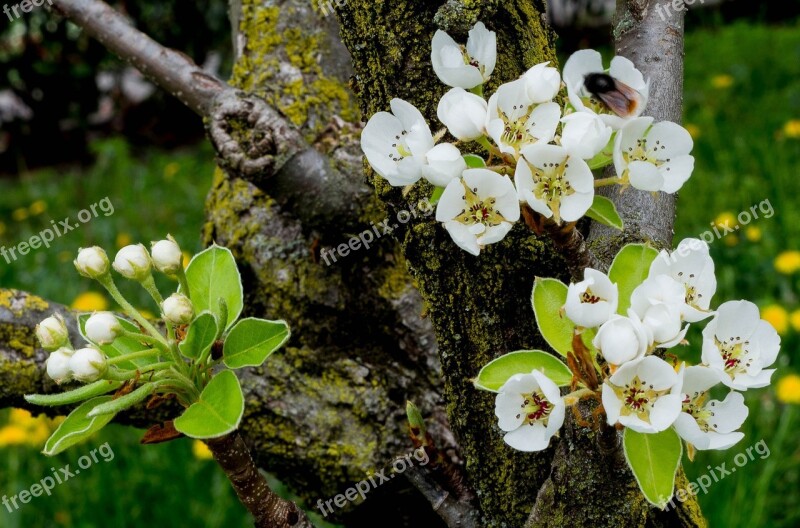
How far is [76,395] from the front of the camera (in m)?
0.91

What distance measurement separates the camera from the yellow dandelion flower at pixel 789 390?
235 centimetres

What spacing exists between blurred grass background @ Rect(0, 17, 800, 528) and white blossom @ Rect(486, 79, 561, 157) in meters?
0.94

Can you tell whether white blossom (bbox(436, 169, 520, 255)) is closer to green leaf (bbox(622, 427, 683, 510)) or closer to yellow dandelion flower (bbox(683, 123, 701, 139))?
green leaf (bbox(622, 427, 683, 510))

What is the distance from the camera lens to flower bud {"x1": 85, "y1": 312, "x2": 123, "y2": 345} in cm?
92

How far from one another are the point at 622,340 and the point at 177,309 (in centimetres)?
49

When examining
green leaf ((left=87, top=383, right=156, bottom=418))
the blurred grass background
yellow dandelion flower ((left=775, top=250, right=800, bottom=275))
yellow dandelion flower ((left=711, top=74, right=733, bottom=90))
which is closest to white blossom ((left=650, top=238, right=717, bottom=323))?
green leaf ((left=87, top=383, right=156, bottom=418))

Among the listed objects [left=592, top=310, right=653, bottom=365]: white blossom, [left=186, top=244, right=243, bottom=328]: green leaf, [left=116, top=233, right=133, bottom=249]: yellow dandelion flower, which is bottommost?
[left=116, top=233, right=133, bottom=249]: yellow dandelion flower

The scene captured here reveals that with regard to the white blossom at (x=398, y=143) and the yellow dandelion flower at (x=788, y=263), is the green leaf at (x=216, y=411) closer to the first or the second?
the white blossom at (x=398, y=143)

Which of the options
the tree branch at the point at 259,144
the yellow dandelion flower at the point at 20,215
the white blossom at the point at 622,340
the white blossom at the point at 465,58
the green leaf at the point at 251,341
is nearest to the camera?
the white blossom at the point at 622,340

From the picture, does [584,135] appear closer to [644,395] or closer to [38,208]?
[644,395]

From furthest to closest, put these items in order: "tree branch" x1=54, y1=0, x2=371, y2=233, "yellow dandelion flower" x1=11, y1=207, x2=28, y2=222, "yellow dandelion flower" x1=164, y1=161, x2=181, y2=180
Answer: "yellow dandelion flower" x1=164, y1=161, x2=181, y2=180
"yellow dandelion flower" x1=11, y1=207, x2=28, y2=222
"tree branch" x1=54, y1=0, x2=371, y2=233

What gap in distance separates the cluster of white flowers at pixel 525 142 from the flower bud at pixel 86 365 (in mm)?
366

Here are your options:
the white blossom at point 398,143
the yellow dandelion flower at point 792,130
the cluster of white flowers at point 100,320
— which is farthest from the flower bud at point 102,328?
the yellow dandelion flower at point 792,130

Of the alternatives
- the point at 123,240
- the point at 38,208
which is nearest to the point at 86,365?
the point at 123,240
